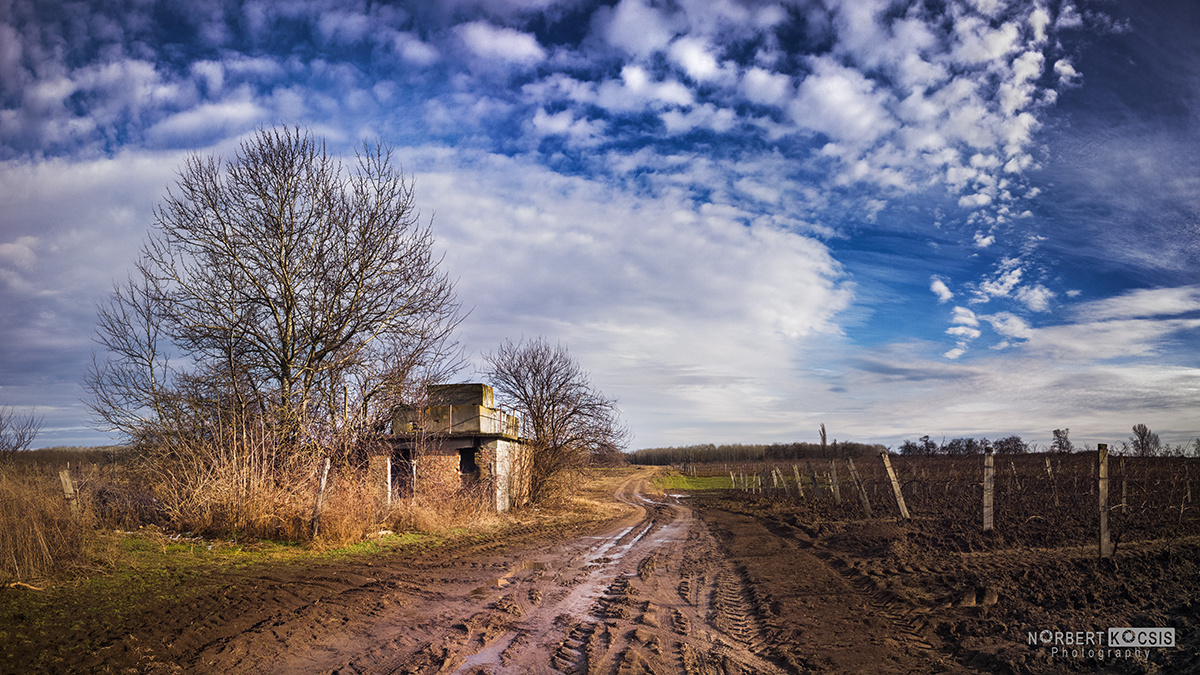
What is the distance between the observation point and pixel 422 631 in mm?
6426

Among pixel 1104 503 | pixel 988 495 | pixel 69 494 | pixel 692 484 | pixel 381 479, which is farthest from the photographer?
pixel 692 484

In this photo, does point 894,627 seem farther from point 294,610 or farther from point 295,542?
point 295,542

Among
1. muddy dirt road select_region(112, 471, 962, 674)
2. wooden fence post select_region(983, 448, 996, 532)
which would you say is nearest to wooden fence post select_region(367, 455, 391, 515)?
muddy dirt road select_region(112, 471, 962, 674)

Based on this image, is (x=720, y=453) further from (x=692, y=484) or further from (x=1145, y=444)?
(x=1145, y=444)

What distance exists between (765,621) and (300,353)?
13.3 meters

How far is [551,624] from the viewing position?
22.3 feet

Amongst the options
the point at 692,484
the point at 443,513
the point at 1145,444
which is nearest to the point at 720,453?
the point at 692,484

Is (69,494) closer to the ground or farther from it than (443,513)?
farther from it

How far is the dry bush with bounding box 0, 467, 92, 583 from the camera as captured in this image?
7.70m

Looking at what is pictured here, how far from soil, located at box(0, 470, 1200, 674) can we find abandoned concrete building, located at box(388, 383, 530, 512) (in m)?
5.66

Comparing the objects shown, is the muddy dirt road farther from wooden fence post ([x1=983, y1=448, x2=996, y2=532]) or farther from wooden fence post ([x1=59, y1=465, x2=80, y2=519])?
wooden fence post ([x1=983, y1=448, x2=996, y2=532])

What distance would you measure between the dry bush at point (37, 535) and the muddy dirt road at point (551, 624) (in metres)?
2.57

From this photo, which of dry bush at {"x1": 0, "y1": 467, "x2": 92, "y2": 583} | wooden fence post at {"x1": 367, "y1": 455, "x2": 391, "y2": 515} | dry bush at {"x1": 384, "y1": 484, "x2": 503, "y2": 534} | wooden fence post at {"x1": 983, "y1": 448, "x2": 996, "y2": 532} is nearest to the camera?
dry bush at {"x1": 0, "y1": 467, "x2": 92, "y2": 583}

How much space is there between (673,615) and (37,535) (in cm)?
868
